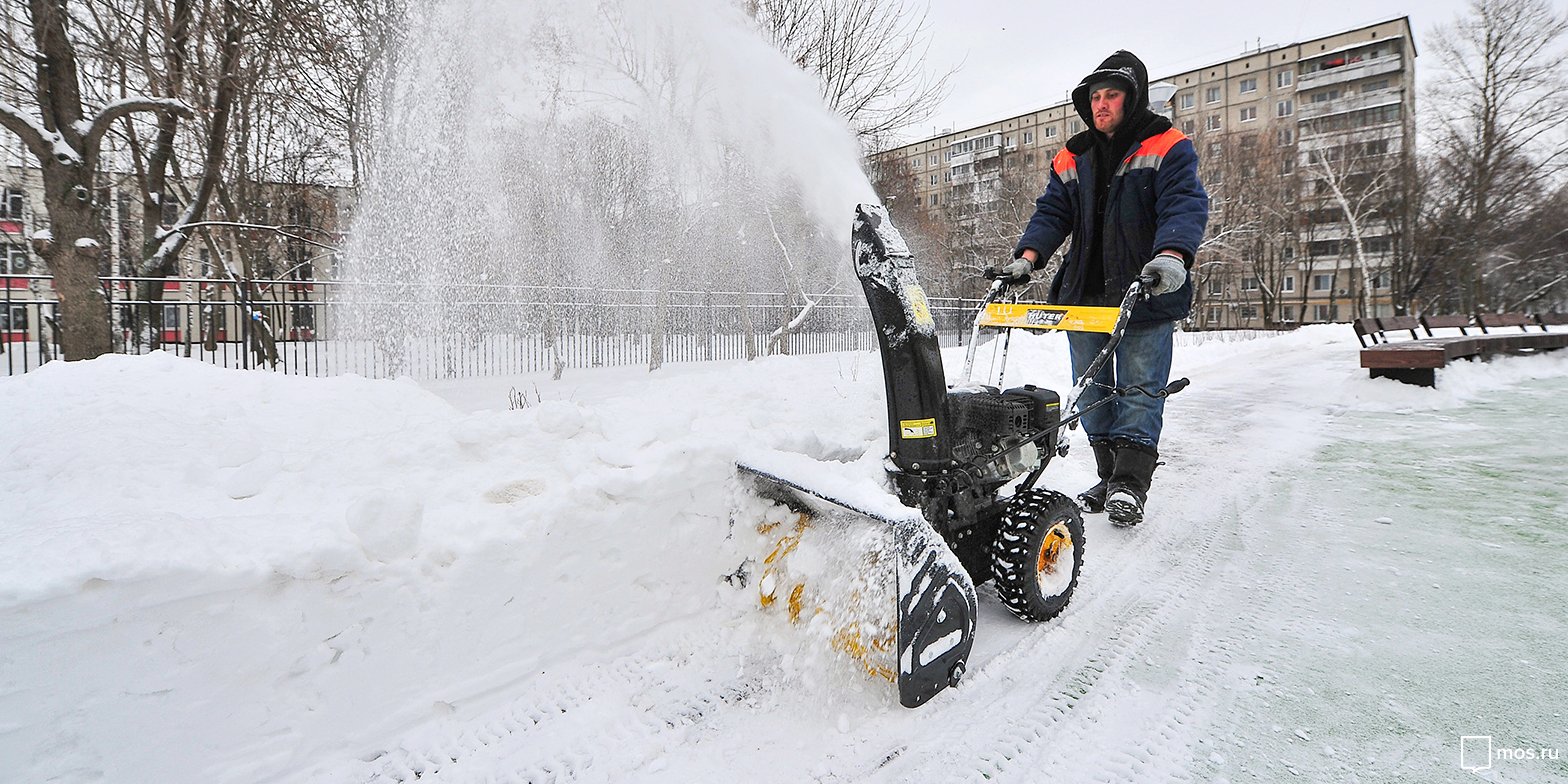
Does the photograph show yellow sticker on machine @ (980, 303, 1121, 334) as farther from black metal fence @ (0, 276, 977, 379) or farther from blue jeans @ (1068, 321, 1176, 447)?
black metal fence @ (0, 276, 977, 379)

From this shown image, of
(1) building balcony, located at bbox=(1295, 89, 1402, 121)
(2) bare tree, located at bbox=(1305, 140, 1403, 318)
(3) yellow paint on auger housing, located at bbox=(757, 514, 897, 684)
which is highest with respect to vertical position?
(1) building balcony, located at bbox=(1295, 89, 1402, 121)

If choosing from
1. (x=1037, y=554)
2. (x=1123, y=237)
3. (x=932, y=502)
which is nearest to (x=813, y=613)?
(x=932, y=502)

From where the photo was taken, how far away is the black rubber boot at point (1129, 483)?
3311 mm

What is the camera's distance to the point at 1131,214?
11.1 feet

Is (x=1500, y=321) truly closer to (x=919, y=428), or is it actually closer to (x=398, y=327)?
(x=919, y=428)

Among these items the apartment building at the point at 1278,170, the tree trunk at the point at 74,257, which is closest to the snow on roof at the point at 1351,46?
the apartment building at the point at 1278,170

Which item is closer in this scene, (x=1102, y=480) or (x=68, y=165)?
(x=1102, y=480)

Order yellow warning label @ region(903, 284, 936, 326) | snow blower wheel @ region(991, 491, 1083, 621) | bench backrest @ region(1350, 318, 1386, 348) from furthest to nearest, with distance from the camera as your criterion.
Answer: bench backrest @ region(1350, 318, 1386, 348) < snow blower wheel @ region(991, 491, 1083, 621) < yellow warning label @ region(903, 284, 936, 326)

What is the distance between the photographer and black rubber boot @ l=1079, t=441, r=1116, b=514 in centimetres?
351

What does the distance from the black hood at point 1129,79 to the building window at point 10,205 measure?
1713cm

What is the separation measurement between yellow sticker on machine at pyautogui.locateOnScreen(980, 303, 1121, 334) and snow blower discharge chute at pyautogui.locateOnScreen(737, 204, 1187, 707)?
0.16 metres

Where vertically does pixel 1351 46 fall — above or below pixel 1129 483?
above

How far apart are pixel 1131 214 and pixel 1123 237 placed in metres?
0.11

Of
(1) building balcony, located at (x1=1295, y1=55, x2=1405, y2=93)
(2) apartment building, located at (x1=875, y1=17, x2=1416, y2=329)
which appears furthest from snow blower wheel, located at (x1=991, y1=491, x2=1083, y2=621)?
(1) building balcony, located at (x1=1295, y1=55, x2=1405, y2=93)
